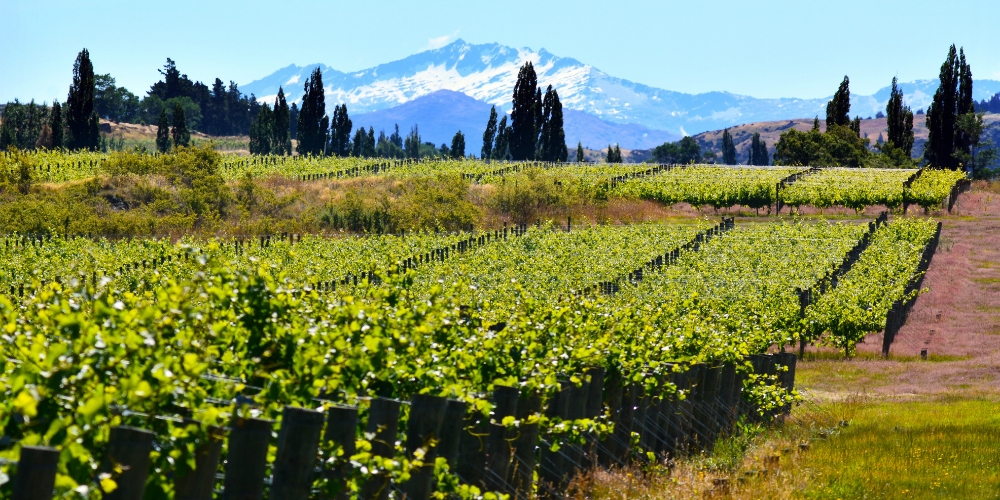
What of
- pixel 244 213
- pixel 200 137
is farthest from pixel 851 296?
pixel 200 137

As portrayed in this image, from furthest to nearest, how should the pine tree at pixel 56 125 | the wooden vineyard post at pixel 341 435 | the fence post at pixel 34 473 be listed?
the pine tree at pixel 56 125
the wooden vineyard post at pixel 341 435
the fence post at pixel 34 473

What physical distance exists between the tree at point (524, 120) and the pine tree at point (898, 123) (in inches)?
1391

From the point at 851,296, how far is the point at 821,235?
58.3 ft

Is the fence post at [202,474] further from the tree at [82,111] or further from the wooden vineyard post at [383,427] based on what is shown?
the tree at [82,111]

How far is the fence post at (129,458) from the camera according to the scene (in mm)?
4578

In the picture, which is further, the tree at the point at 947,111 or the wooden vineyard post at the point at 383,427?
the tree at the point at 947,111

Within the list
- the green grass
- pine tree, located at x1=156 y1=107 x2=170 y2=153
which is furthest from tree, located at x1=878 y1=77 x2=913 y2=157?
the green grass

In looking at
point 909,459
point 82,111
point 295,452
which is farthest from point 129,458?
point 82,111

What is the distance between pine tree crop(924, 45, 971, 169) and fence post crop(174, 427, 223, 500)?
10103 centimetres

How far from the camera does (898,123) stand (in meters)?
108

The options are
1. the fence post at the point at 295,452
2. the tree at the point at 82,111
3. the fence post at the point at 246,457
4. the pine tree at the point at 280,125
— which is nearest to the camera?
the fence post at the point at 246,457

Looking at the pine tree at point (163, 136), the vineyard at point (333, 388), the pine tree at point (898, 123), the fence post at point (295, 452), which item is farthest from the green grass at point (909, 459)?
the pine tree at point (163, 136)

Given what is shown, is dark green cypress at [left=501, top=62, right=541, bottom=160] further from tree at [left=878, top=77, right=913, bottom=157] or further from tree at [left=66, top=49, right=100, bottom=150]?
tree at [left=66, top=49, right=100, bottom=150]

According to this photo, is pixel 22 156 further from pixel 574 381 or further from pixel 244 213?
pixel 574 381
